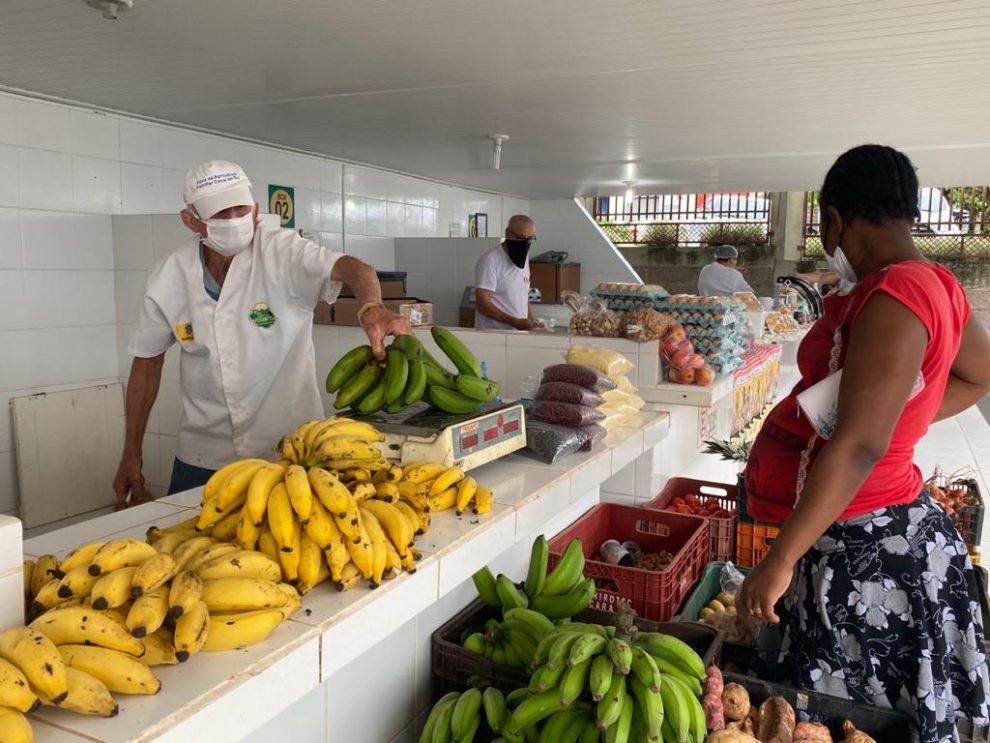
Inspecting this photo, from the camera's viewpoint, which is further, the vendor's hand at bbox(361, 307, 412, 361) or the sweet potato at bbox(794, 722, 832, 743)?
the vendor's hand at bbox(361, 307, 412, 361)

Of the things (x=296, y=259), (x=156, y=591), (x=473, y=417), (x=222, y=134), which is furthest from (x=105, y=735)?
(x=222, y=134)

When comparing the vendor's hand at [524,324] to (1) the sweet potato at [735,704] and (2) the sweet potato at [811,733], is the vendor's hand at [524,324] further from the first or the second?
(2) the sweet potato at [811,733]

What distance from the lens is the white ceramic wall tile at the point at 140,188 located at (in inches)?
207

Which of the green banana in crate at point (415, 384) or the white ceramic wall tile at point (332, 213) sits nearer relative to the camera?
the green banana in crate at point (415, 384)

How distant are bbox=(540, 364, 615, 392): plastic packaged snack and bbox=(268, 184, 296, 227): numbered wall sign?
459 centimetres

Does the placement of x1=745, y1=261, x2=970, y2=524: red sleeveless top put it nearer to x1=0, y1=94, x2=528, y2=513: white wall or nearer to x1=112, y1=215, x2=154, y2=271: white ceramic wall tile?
x1=0, y1=94, x2=528, y2=513: white wall

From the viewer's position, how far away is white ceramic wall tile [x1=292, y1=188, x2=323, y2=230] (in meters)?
7.01

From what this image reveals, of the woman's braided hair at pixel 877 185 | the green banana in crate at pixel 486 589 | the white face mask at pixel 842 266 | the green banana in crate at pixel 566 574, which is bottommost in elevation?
the green banana in crate at pixel 486 589

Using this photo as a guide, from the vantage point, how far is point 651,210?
18609mm

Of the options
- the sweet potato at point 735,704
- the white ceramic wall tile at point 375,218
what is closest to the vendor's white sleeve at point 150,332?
the sweet potato at point 735,704

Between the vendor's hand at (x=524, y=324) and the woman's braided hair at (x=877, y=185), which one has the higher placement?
the woman's braided hair at (x=877, y=185)

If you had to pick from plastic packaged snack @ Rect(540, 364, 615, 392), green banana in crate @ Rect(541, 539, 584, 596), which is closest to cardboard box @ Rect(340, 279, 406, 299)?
plastic packaged snack @ Rect(540, 364, 615, 392)

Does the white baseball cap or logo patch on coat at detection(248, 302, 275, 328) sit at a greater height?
the white baseball cap

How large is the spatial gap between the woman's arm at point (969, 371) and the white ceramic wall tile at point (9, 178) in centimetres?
487
